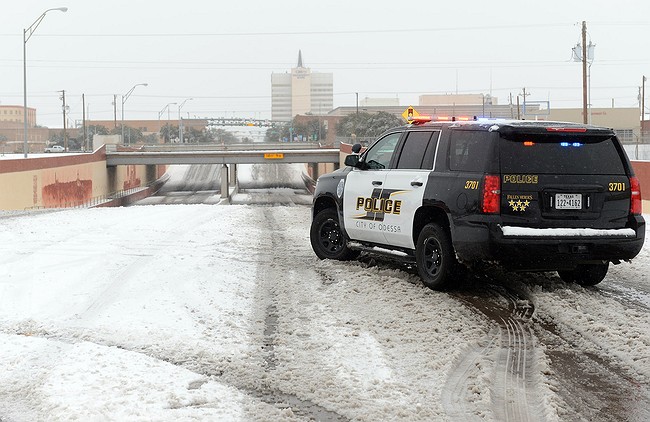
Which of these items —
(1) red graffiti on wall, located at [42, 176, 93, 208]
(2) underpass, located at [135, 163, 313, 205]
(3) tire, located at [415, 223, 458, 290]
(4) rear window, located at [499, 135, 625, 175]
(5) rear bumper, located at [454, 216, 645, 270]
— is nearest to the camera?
(5) rear bumper, located at [454, 216, 645, 270]

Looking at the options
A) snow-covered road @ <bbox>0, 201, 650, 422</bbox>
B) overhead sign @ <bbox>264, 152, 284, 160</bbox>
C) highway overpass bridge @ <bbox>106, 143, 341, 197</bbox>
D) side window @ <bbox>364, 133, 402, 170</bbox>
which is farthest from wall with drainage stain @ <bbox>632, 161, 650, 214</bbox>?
overhead sign @ <bbox>264, 152, 284, 160</bbox>

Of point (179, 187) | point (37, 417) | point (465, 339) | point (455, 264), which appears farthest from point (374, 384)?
point (179, 187)

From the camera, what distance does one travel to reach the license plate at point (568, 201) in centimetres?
855

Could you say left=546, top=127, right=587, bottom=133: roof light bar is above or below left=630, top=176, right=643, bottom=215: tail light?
above

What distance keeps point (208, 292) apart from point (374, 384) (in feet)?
11.8

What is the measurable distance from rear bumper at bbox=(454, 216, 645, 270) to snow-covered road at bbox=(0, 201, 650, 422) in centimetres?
46

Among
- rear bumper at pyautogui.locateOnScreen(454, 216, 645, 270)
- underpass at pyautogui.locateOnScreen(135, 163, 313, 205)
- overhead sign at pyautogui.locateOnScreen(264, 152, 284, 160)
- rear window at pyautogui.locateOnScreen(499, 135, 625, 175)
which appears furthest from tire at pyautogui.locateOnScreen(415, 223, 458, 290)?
overhead sign at pyautogui.locateOnScreen(264, 152, 284, 160)

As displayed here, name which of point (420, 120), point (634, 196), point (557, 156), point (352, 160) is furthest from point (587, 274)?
point (352, 160)

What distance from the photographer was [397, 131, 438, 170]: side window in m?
9.64

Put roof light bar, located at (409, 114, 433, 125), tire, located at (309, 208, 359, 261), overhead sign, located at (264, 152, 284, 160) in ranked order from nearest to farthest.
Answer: roof light bar, located at (409, 114, 433, 125)
tire, located at (309, 208, 359, 261)
overhead sign, located at (264, 152, 284, 160)

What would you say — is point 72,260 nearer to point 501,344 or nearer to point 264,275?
point 264,275

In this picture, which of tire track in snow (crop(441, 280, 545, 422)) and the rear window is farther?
the rear window

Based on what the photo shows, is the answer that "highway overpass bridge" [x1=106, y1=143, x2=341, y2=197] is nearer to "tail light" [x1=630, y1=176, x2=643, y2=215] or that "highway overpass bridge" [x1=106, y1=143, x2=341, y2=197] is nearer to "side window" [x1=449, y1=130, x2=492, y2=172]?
"side window" [x1=449, y1=130, x2=492, y2=172]

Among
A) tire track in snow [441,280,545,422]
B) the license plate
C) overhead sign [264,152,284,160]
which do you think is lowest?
tire track in snow [441,280,545,422]
